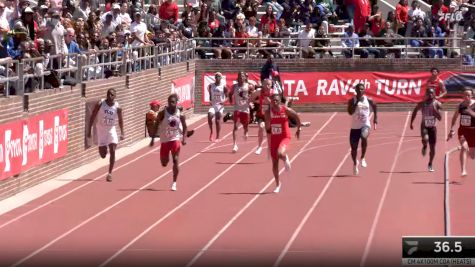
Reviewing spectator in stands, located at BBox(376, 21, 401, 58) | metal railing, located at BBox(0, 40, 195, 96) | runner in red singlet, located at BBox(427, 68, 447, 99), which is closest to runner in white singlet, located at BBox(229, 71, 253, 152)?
metal railing, located at BBox(0, 40, 195, 96)

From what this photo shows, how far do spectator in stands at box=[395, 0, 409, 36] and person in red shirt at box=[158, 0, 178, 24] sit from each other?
775 cm

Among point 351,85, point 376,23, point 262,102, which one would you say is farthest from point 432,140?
point 376,23

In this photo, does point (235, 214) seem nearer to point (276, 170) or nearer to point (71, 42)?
point (276, 170)

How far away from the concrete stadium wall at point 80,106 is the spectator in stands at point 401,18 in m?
8.94

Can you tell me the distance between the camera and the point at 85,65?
3148 cm

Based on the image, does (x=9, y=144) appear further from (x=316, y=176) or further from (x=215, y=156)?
(x=215, y=156)

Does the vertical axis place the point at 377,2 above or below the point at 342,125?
above

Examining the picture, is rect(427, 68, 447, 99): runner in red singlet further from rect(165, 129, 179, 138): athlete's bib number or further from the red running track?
rect(165, 129, 179, 138): athlete's bib number

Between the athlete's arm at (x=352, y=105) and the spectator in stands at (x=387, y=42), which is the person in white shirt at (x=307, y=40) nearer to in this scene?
the spectator in stands at (x=387, y=42)

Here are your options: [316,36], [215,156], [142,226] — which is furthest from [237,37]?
[142,226]

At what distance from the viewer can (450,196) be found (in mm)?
25938

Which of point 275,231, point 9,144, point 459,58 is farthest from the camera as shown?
point 459,58

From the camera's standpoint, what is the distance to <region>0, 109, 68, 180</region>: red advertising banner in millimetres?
24922

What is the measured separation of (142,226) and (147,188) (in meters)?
5.04
